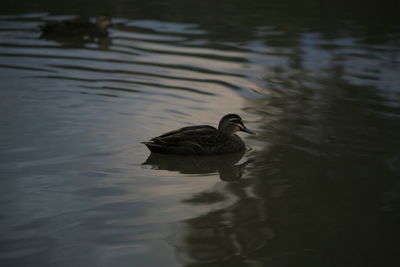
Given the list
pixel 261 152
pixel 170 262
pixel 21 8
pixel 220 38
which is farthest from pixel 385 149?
pixel 21 8

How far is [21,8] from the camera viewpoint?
21.5 metres

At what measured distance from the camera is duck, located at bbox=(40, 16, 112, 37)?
56.0ft

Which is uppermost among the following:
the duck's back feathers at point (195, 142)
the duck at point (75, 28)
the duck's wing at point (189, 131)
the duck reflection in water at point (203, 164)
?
the duck at point (75, 28)

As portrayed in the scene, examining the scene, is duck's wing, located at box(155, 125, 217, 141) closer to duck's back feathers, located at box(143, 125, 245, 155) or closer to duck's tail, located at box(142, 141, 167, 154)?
duck's back feathers, located at box(143, 125, 245, 155)

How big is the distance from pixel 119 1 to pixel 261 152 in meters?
15.6

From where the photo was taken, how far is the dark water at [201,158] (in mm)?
5891

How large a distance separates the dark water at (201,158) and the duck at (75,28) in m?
0.34

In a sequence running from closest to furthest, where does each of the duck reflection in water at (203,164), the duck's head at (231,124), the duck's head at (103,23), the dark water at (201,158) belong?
the dark water at (201,158)
the duck reflection in water at (203,164)
the duck's head at (231,124)
the duck's head at (103,23)

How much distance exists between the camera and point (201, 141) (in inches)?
337

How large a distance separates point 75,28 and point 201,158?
32.5ft

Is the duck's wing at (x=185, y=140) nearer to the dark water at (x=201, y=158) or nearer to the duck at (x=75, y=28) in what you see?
the dark water at (x=201, y=158)

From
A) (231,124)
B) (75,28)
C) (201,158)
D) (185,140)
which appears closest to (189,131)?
(185,140)

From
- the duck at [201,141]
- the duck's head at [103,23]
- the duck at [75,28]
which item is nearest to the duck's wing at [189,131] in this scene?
the duck at [201,141]

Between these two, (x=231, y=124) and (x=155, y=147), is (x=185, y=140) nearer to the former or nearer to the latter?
(x=155, y=147)
